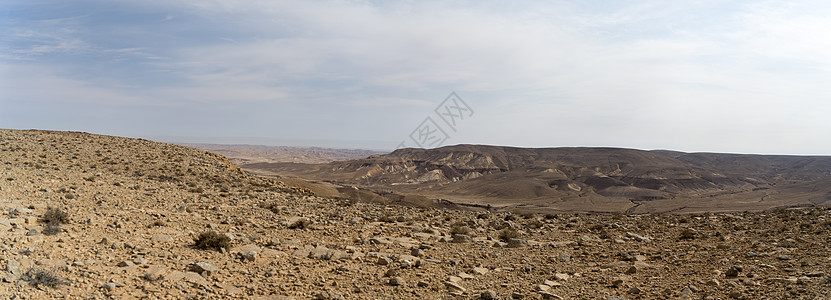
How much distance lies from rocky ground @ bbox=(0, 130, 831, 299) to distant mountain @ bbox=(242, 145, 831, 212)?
58.9 meters

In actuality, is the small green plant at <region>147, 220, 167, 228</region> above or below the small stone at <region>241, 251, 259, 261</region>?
above

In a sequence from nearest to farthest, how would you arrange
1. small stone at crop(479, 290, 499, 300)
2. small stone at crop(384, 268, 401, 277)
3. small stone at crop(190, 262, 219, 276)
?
Result: small stone at crop(479, 290, 499, 300) < small stone at crop(190, 262, 219, 276) < small stone at crop(384, 268, 401, 277)

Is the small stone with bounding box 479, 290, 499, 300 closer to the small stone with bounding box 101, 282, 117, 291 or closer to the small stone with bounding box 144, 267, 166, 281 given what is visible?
the small stone with bounding box 144, 267, 166, 281

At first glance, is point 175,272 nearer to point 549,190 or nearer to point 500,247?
point 500,247

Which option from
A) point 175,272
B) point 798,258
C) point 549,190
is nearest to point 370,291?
point 175,272

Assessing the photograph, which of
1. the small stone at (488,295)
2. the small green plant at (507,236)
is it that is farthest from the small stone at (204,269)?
the small green plant at (507,236)

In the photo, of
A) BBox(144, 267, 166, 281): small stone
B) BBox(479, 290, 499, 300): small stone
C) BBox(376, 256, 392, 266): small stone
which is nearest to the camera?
BBox(144, 267, 166, 281): small stone

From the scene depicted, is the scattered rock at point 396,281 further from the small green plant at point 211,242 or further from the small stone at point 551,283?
the small green plant at point 211,242

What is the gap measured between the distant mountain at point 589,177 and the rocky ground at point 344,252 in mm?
58891

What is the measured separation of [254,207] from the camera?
12945 millimetres

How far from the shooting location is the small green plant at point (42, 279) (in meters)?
5.38

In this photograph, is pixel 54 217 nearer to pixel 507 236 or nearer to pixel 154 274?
pixel 154 274

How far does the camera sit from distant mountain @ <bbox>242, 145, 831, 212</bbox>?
75500 millimetres

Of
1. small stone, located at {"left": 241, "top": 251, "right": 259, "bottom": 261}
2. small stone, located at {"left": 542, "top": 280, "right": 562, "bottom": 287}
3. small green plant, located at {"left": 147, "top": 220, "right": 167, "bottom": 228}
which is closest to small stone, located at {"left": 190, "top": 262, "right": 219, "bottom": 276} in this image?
small stone, located at {"left": 241, "top": 251, "right": 259, "bottom": 261}
